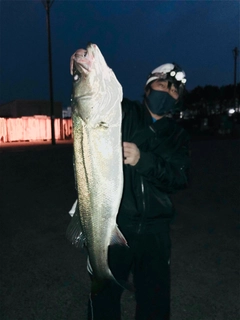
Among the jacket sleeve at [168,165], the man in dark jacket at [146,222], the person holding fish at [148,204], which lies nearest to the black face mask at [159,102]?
the person holding fish at [148,204]

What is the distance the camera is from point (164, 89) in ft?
8.02

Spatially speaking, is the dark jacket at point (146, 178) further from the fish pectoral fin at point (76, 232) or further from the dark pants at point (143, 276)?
the fish pectoral fin at point (76, 232)

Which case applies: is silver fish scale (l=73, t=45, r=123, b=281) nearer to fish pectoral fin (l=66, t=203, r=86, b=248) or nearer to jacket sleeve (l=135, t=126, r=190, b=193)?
fish pectoral fin (l=66, t=203, r=86, b=248)

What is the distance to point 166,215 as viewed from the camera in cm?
234

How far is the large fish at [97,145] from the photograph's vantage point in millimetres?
1687

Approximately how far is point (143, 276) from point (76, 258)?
2289 mm

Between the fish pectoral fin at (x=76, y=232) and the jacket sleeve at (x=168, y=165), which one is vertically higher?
the jacket sleeve at (x=168, y=165)

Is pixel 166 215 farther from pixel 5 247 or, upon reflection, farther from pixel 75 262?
pixel 5 247

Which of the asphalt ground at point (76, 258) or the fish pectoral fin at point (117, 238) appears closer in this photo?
the fish pectoral fin at point (117, 238)

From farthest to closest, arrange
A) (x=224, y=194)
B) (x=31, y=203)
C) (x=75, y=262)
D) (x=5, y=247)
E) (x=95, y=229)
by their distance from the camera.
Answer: (x=224, y=194)
(x=31, y=203)
(x=5, y=247)
(x=75, y=262)
(x=95, y=229)

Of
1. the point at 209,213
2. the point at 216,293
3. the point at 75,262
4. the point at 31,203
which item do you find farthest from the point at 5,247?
the point at 209,213

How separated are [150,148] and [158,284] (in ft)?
3.04

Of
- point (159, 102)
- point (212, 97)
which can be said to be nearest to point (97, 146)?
point (159, 102)

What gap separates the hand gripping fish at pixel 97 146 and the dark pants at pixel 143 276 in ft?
1.06
